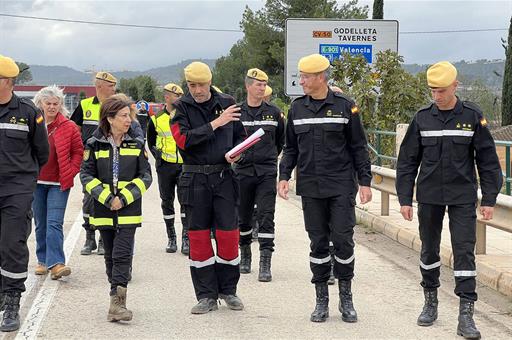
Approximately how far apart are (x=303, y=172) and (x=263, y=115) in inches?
88.2

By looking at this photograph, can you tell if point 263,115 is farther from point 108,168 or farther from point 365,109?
point 365,109

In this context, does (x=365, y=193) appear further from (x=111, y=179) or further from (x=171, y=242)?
(x=171, y=242)

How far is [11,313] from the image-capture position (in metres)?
6.31

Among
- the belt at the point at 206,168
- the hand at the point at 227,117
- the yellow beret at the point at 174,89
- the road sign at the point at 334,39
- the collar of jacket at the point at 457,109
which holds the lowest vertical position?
the belt at the point at 206,168

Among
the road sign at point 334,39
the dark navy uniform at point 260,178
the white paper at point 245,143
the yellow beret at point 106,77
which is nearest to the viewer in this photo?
the white paper at point 245,143

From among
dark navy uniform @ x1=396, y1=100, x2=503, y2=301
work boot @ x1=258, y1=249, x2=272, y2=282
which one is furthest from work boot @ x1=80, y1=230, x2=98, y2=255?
dark navy uniform @ x1=396, y1=100, x2=503, y2=301

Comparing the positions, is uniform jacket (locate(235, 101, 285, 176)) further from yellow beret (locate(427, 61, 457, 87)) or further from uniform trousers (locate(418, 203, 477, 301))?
yellow beret (locate(427, 61, 457, 87))

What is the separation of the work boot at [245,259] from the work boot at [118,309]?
2.20 metres

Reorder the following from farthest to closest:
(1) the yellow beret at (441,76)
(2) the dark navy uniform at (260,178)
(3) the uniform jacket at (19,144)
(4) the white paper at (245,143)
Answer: (2) the dark navy uniform at (260,178)
(4) the white paper at (245,143)
(3) the uniform jacket at (19,144)
(1) the yellow beret at (441,76)

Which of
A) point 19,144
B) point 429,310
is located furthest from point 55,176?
point 429,310

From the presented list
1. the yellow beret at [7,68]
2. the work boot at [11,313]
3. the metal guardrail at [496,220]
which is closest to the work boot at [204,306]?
the work boot at [11,313]

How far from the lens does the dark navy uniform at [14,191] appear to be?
631 centimetres

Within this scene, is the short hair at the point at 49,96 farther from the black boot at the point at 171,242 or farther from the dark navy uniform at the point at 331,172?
the dark navy uniform at the point at 331,172

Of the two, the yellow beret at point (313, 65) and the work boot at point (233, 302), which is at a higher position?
the yellow beret at point (313, 65)
